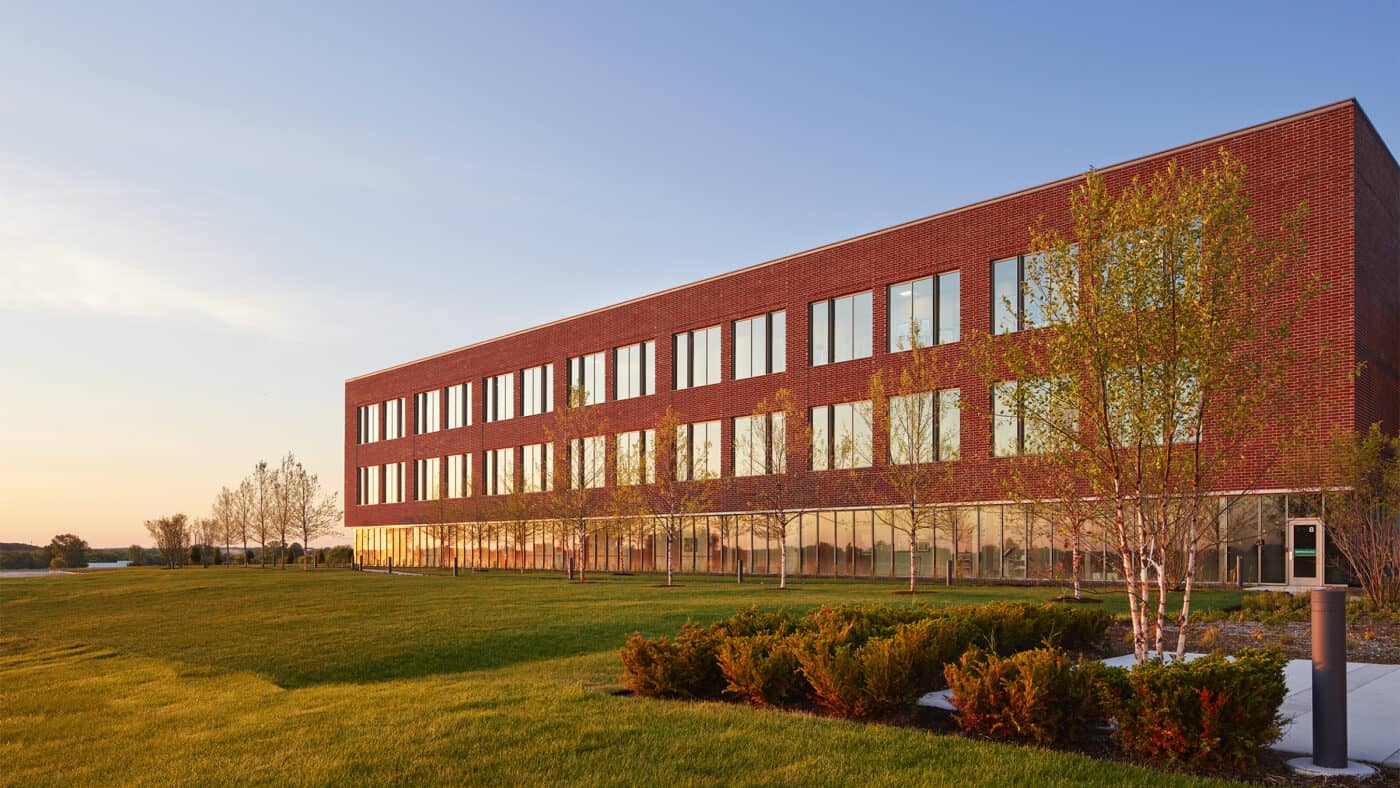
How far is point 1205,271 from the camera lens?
441 inches

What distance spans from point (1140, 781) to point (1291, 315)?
574 cm

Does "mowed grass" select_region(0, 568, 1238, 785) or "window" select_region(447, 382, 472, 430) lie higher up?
"window" select_region(447, 382, 472, 430)

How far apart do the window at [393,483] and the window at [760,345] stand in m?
33.4

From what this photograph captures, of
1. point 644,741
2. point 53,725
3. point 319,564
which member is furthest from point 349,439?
point 644,741

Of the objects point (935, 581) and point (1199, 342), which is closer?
point (1199, 342)

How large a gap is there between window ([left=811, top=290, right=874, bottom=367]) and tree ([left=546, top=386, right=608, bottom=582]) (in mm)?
9821

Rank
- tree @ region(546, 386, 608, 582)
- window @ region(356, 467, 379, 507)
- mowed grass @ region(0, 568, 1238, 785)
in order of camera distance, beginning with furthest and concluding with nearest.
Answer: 1. window @ region(356, 467, 379, 507)
2. tree @ region(546, 386, 608, 582)
3. mowed grass @ region(0, 568, 1238, 785)

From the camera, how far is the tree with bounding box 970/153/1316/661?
1115cm

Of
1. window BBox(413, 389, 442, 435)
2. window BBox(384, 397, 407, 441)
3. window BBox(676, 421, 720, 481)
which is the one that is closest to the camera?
window BBox(676, 421, 720, 481)

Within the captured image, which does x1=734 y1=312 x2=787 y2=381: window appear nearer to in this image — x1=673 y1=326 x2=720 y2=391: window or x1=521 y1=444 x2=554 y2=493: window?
x1=673 y1=326 x2=720 y2=391: window

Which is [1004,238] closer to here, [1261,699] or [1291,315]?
[1291,315]

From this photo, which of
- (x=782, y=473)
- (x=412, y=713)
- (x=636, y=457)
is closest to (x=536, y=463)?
(x=636, y=457)

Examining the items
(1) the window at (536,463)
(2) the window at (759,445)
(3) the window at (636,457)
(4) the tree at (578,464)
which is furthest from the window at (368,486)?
(2) the window at (759,445)

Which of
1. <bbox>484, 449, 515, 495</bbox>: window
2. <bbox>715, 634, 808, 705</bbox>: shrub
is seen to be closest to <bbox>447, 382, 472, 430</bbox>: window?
<bbox>484, 449, 515, 495</bbox>: window
